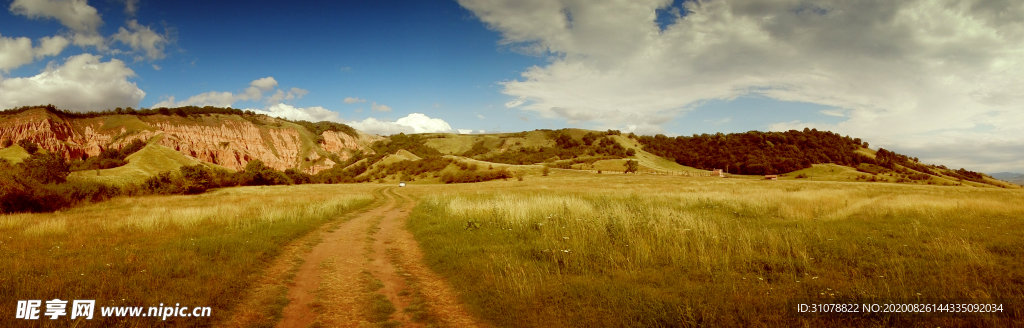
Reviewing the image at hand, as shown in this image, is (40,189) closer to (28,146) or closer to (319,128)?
(28,146)

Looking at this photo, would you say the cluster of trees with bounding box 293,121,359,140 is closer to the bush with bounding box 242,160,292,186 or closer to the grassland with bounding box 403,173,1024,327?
the bush with bounding box 242,160,292,186

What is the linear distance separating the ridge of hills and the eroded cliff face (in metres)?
0.33

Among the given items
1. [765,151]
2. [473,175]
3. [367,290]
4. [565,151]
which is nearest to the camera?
[367,290]

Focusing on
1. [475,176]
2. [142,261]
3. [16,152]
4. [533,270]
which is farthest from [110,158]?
[533,270]

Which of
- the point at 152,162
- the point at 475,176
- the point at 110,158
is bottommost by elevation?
the point at 475,176

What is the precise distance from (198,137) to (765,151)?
705 ft

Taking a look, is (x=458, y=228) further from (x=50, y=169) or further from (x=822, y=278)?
(x=50, y=169)

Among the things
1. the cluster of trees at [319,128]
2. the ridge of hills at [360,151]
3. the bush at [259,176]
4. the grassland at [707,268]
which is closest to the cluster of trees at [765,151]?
the ridge of hills at [360,151]

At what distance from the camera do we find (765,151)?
471 ft

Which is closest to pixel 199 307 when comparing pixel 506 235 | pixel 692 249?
pixel 506 235

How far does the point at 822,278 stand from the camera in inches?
276

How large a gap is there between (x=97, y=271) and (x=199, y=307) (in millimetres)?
3441

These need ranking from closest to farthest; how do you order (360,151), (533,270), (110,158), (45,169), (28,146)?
1. (533,270)
2. (45,169)
3. (28,146)
4. (110,158)
5. (360,151)

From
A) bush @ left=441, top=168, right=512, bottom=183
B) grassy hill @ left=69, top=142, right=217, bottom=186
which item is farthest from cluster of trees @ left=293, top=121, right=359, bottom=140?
bush @ left=441, top=168, right=512, bottom=183
